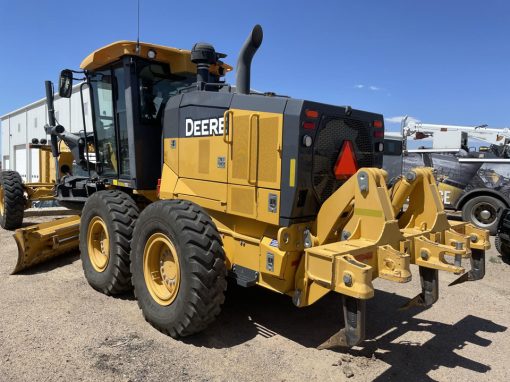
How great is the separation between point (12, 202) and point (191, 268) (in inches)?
269

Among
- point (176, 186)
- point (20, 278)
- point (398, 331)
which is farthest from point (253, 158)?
point (20, 278)

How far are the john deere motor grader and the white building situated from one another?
56.1 ft

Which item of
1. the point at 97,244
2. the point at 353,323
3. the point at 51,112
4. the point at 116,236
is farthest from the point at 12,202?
the point at 353,323

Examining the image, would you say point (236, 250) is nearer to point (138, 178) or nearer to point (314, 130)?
point (314, 130)

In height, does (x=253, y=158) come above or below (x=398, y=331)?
above

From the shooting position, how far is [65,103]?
68.3ft

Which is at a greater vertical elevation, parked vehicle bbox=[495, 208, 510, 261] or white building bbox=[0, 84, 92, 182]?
white building bbox=[0, 84, 92, 182]

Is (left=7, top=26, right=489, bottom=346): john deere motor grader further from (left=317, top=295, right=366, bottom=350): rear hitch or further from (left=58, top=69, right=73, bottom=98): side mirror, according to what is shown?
(left=58, top=69, right=73, bottom=98): side mirror

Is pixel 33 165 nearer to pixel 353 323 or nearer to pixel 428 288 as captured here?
pixel 428 288

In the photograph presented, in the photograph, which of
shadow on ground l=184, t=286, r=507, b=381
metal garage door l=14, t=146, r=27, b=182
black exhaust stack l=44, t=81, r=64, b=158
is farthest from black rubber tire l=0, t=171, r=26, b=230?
metal garage door l=14, t=146, r=27, b=182

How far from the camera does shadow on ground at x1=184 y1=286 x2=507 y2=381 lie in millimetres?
3654

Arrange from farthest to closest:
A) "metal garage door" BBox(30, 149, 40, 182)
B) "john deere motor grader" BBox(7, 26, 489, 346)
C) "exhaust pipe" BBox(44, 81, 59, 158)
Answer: "metal garage door" BBox(30, 149, 40, 182) → "exhaust pipe" BBox(44, 81, 59, 158) → "john deere motor grader" BBox(7, 26, 489, 346)

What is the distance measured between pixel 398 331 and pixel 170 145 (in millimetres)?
3078

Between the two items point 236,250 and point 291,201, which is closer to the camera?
point 291,201
